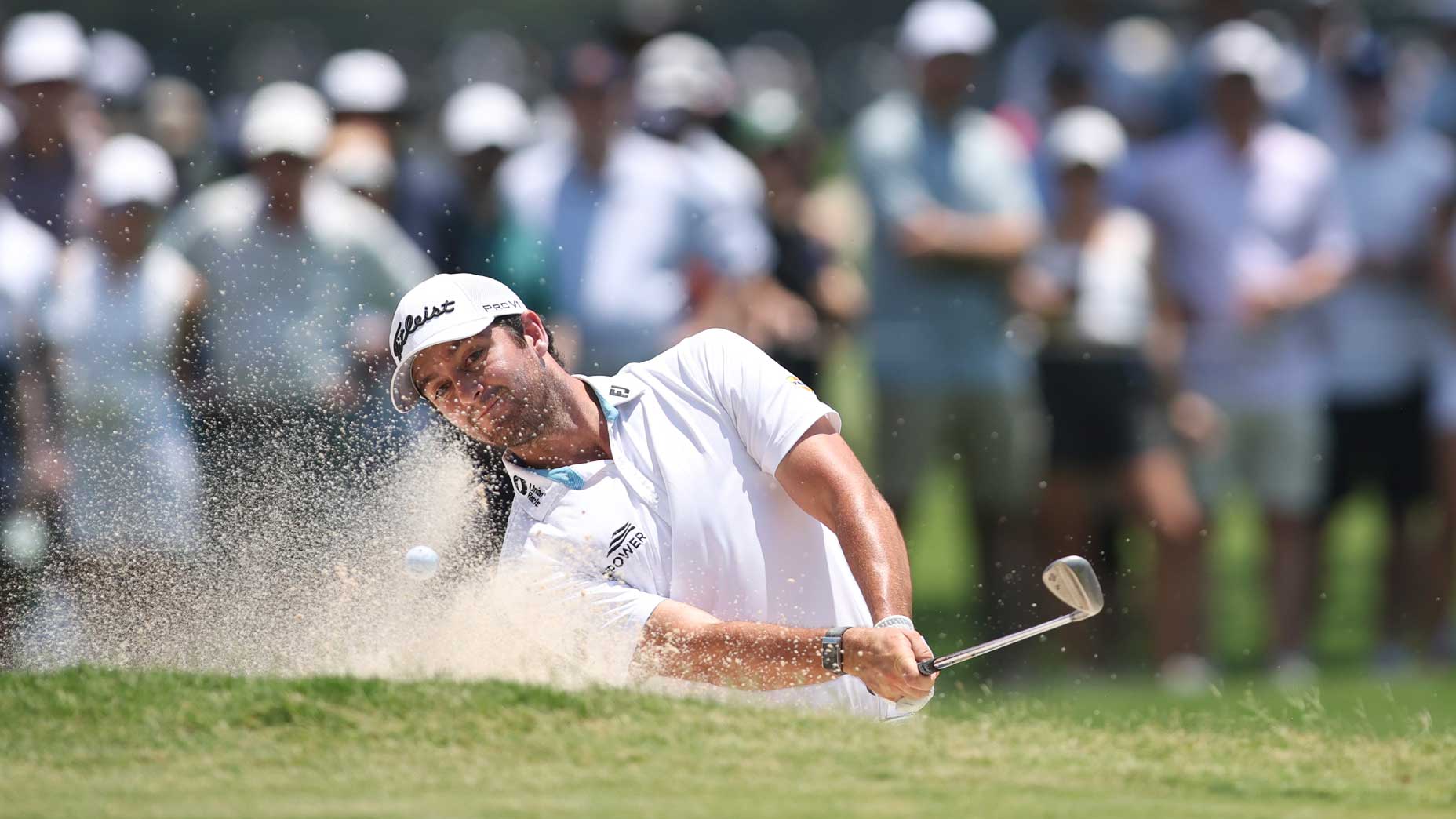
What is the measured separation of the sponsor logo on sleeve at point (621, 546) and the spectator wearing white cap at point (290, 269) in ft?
9.48

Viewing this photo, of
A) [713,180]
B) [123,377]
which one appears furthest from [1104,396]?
[123,377]

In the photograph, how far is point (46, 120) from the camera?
9.99 m

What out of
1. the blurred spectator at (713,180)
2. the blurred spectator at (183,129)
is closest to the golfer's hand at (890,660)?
the blurred spectator at (713,180)

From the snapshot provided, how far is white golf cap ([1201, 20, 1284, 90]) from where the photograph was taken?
1029 cm

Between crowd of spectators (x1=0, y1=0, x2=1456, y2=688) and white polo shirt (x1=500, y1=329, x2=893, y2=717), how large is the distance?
3.05 metres

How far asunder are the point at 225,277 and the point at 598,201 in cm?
194

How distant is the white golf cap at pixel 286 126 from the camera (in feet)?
29.2

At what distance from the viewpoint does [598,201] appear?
387 inches

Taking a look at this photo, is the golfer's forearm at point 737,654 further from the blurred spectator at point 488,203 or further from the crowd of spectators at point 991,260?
the blurred spectator at point 488,203

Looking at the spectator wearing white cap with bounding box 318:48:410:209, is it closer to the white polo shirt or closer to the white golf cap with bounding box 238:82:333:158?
the white golf cap with bounding box 238:82:333:158

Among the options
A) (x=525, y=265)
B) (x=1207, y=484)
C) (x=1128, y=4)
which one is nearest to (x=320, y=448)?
(x=525, y=265)

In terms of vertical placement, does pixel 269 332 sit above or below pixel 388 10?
below

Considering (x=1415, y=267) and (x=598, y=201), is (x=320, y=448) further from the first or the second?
(x=1415, y=267)

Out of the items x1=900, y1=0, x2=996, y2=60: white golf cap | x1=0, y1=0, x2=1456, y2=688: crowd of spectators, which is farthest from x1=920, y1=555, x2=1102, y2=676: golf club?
x1=900, y1=0, x2=996, y2=60: white golf cap
